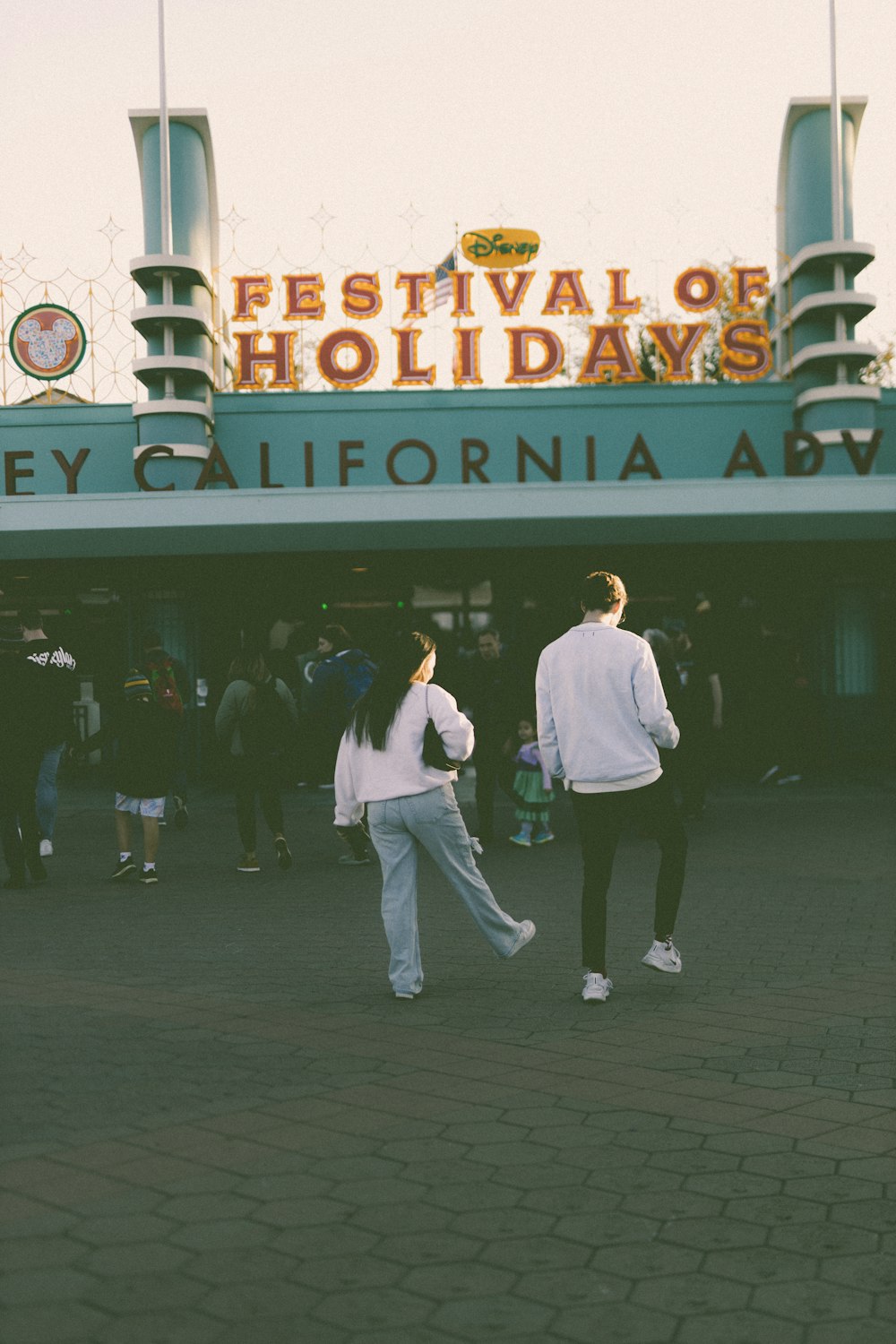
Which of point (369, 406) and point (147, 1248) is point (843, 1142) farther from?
point (369, 406)

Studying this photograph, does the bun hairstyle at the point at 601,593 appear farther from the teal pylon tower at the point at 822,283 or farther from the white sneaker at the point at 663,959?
the teal pylon tower at the point at 822,283

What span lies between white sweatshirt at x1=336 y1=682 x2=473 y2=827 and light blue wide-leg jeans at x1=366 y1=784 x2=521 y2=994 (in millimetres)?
52

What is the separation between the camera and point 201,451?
17781 millimetres

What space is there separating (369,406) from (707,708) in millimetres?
7656

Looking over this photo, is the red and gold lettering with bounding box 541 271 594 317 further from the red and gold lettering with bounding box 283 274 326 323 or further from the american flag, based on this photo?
the red and gold lettering with bounding box 283 274 326 323

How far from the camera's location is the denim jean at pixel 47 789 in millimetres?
10820

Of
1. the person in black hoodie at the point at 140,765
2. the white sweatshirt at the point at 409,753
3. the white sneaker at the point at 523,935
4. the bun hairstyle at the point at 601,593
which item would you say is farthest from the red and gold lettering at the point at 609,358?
the white sneaker at the point at 523,935

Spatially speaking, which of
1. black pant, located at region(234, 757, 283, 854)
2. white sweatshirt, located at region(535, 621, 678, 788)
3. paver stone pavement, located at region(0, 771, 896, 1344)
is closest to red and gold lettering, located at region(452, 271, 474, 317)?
black pant, located at region(234, 757, 283, 854)

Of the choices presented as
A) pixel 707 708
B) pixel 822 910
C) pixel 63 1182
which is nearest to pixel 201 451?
pixel 707 708

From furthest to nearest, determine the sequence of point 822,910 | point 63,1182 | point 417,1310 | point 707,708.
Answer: point 707,708
point 822,910
point 63,1182
point 417,1310

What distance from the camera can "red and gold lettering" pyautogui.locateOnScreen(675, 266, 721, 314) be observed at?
19.3 meters

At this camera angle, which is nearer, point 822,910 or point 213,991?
point 213,991

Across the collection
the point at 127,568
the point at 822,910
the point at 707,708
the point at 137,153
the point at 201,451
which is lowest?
the point at 822,910

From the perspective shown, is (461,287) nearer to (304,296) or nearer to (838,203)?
(304,296)
